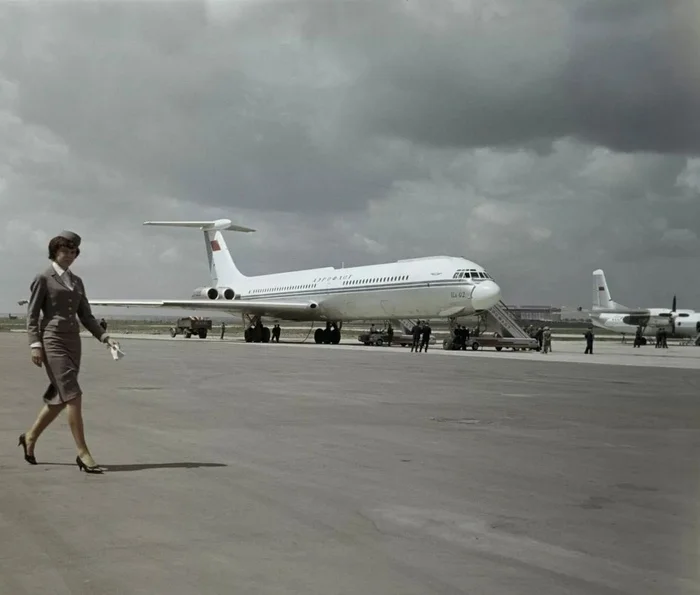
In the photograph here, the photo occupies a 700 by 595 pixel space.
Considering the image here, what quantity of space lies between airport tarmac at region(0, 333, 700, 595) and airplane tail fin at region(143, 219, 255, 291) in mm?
49925

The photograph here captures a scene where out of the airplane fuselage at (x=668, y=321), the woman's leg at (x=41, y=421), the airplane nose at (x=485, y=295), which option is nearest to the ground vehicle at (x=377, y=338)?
the airplane nose at (x=485, y=295)

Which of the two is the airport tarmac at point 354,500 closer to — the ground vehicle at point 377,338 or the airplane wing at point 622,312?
the ground vehicle at point 377,338

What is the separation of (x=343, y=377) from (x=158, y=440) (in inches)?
427

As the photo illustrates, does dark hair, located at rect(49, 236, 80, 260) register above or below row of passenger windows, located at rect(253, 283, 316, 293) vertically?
below

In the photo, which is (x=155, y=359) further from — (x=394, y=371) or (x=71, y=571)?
(x=71, y=571)

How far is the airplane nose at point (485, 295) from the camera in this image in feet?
127

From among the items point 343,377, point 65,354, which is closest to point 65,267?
point 65,354

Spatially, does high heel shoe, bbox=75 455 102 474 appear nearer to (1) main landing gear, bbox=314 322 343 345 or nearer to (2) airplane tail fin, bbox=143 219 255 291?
(1) main landing gear, bbox=314 322 343 345

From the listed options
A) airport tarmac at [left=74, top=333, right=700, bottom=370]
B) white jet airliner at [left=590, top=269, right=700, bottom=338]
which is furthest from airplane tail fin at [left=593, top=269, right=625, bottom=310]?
airport tarmac at [left=74, top=333, right=700, bottom=370]

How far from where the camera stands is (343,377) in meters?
19.9

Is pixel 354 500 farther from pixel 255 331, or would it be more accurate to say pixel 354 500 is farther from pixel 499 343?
pixel 255 331

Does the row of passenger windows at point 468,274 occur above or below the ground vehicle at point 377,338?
above

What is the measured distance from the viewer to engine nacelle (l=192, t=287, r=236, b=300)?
57.3 metres

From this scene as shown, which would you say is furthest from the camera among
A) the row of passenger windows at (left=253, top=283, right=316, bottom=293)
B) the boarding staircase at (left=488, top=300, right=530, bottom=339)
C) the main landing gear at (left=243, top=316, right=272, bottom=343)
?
the main landing gear at (left=243, top=316, right=272, bottom=343)
